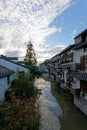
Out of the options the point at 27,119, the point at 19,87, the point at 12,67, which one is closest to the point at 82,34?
the point at 19,87

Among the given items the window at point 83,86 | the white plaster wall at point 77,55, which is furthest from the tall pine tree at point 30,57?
the window at point 83,86

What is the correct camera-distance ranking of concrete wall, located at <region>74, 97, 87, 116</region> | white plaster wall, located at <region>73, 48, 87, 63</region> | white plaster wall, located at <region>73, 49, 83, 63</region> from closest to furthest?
concrete wall, located at <region>74, 97, 87, 116</region>
white plaster wall, located at <region>73, 48, 87, 63</region>
white plaster wall, located at <region>73, 49, 83, 63</region>

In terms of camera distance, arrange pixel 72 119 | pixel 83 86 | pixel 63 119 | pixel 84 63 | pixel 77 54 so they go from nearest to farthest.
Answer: pixel 63 119
pixel 72 119
pixel 84 63
pixel 83 86
pixel 77 54

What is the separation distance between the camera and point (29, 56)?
6675 cm

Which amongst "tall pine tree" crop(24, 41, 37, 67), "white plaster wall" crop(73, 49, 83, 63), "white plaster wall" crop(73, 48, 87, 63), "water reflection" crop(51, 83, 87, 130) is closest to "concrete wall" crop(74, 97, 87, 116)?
"water reflection" crop(51, 83, 87, 130)

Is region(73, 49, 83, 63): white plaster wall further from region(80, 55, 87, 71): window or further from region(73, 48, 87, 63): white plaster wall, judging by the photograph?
region(80, 55, 87, 71): window

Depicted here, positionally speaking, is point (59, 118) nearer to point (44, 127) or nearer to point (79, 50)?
point (44, 127)

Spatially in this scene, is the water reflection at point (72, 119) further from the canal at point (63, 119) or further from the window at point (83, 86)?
the window at point (83, 86)

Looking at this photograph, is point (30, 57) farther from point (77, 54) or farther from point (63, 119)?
point (63, 119)

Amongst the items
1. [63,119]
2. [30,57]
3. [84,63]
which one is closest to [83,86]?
[84,63]

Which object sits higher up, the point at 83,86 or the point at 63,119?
the point at 83,86

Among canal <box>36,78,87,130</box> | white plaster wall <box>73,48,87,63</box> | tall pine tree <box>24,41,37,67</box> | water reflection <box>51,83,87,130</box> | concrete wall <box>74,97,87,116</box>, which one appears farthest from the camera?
tall pine tree <box>24,41,37,67</box>

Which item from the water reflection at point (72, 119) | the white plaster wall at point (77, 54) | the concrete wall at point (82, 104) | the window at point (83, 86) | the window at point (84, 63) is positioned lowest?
the water reflection at point (72, 119)

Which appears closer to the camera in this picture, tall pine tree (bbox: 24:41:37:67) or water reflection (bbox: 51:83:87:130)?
water reflection (bbox: 51:83:87:130)
